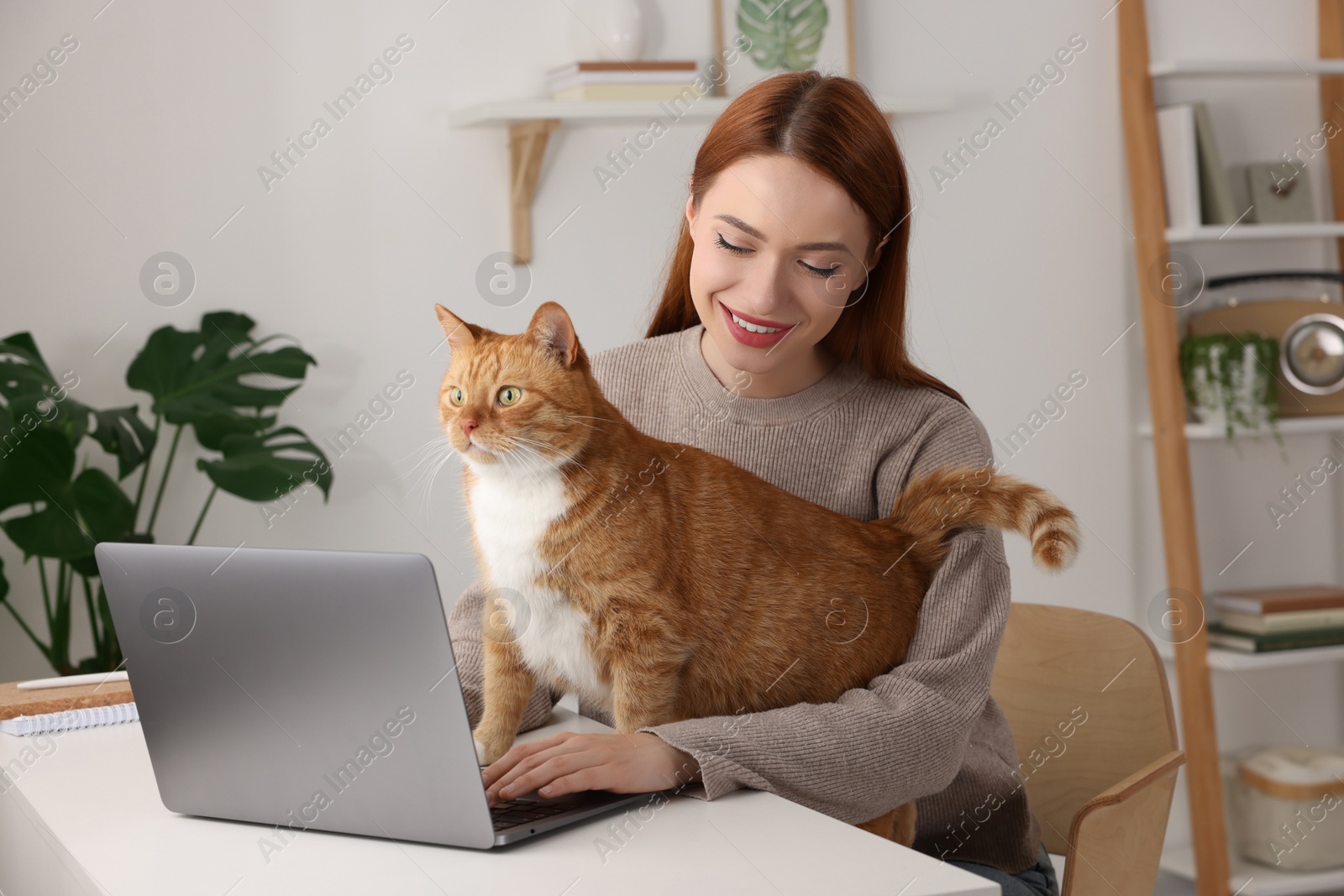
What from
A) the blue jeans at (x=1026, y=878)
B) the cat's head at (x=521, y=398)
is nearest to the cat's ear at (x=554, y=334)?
the cat's head at (x=521, y=398)

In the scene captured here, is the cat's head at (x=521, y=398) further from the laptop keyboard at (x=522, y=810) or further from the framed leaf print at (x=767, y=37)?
the framed leaf print at (x=767, y=37)

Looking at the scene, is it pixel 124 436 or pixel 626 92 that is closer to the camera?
pixel 124 436

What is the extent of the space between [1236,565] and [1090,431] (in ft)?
1.70

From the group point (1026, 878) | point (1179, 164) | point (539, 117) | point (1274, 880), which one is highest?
point (539, 117)

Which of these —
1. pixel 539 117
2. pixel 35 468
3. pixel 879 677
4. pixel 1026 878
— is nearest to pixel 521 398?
pixel 879 677

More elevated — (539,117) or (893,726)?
(539,117)

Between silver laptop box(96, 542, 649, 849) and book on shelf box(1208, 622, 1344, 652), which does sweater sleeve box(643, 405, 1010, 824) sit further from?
book on shelf box(1208, 622, 1344, 652)

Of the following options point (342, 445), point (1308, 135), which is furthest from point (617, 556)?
point (1308, 135)

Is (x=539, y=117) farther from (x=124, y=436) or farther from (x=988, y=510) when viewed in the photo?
(x=988, y=510)

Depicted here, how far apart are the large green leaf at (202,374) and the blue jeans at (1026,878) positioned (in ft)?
4.58

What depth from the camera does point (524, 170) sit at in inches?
95.0

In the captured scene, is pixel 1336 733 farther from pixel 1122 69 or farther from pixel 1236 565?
pixel 1122 69

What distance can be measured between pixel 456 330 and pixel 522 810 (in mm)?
399

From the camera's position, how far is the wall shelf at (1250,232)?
2.71 meters
